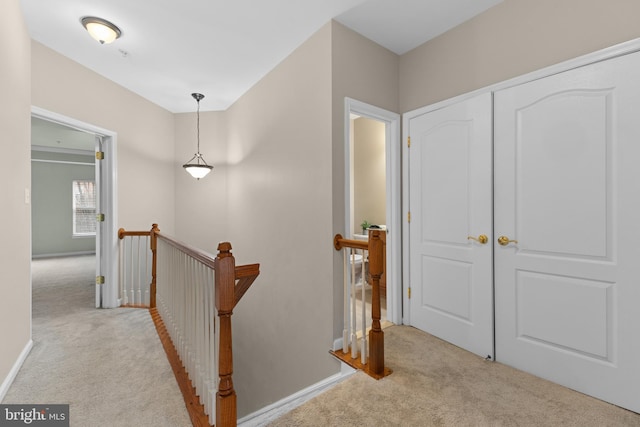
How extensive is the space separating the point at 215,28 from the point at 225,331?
2.57 meters

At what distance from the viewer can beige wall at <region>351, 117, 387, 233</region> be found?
16.8 feet

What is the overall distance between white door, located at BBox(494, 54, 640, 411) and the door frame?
0.04 meters

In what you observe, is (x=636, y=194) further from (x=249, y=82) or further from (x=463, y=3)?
(x=249, y=82)

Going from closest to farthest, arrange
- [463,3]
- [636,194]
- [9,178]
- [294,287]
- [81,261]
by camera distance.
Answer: [636,194]
[9,178]
[463,3]
[294,287]
[81,261]

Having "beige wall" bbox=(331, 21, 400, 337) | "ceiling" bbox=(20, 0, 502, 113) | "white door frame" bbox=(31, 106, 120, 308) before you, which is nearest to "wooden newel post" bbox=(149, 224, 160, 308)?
"white door frame" bbox=(31, 106, 120, 308)

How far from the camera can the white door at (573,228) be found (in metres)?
1.68

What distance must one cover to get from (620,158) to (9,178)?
388 cm

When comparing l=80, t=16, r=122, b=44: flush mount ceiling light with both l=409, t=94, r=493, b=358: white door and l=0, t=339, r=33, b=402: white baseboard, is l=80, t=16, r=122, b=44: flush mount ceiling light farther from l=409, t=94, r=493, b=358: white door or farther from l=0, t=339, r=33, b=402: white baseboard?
l=409, t=94, r=493, b=358: white door

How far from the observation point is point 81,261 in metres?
6.89

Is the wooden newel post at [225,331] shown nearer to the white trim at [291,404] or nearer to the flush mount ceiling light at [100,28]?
the white trim at [291,404]

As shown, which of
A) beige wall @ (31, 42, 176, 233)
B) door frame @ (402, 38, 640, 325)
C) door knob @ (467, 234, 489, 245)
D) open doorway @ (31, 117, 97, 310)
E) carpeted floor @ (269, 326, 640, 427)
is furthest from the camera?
open doorway @ (31, 117, 97, 310)

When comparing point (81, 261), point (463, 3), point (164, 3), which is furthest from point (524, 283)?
point (81, 261)

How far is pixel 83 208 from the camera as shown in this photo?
26.2 feet

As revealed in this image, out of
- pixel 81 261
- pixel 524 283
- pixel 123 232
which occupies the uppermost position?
pixel 123 232
